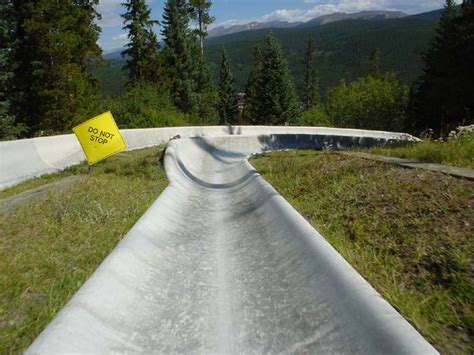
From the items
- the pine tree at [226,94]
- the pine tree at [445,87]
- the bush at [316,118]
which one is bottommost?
the bush at [316,118]

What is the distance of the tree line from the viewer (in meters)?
25.7

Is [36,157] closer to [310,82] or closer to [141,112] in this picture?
[141,112]

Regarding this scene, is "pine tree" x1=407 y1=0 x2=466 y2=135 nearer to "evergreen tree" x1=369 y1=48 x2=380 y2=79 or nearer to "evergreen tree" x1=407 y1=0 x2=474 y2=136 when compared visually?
"evergreen tree" x1=407 y1=0 x2=474 y2=136

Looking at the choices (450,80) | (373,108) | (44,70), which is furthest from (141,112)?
(373,108)

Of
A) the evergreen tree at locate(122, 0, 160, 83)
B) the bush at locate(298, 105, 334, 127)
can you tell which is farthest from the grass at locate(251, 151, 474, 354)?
the bush at locate(298, 105, 334, 127)

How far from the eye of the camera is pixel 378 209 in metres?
5.52

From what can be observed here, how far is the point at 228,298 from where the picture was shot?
13.5ft

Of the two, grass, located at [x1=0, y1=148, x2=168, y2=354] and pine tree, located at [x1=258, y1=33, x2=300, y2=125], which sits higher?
grass, located at [x1=0, y1=148, x2=168, y2=354]

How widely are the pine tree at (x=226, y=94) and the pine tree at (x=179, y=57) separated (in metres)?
16.2

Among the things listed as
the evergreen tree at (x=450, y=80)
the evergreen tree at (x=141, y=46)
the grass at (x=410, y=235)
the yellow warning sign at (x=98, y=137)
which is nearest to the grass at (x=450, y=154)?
the grass at (x=410, y=235)

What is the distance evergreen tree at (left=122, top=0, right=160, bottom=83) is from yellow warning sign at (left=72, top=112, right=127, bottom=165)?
3695cm

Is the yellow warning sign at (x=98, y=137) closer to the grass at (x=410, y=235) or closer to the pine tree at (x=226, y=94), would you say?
the grass at (x=410, y=235)

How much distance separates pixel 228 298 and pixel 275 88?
47.0m

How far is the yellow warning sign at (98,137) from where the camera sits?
9.86 meters
